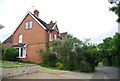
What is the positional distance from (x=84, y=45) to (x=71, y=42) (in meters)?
2.15

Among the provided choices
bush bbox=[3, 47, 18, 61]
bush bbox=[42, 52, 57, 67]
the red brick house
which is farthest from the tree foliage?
bush bbox=[3, 47, 18, 61]

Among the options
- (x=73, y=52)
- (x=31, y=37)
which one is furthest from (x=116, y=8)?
(x=31, y=37)

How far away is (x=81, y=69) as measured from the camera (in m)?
16.7

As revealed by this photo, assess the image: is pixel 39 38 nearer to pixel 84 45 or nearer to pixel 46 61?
pixel 46 61

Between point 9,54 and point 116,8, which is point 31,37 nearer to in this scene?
point 9,54

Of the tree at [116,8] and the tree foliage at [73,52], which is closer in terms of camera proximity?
the tree at [116,8]

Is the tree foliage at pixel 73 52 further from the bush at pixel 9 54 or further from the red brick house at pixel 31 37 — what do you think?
the bush at pixel 9 54

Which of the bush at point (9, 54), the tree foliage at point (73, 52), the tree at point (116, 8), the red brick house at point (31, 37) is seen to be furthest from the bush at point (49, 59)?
the tree at point (116, 8)

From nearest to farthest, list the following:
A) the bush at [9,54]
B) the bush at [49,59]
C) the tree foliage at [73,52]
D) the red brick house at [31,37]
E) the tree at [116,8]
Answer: the tree at [116,8] < the tree foliage at [73,52] < the bush at [49,59] < the bush at [9,54] < the red brick house at [31,37]

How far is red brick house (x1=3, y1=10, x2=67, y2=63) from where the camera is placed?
22312 millimetres

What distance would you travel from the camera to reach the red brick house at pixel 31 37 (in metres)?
22.3

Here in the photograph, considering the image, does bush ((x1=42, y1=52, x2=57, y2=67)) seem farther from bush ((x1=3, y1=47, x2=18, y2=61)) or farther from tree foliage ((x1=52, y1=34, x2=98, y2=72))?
bush ((x1=3, y1=47, x2=18, y2=61))

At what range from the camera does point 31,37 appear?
2352cm

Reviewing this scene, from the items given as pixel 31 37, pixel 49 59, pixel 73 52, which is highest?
pixel 31 37
